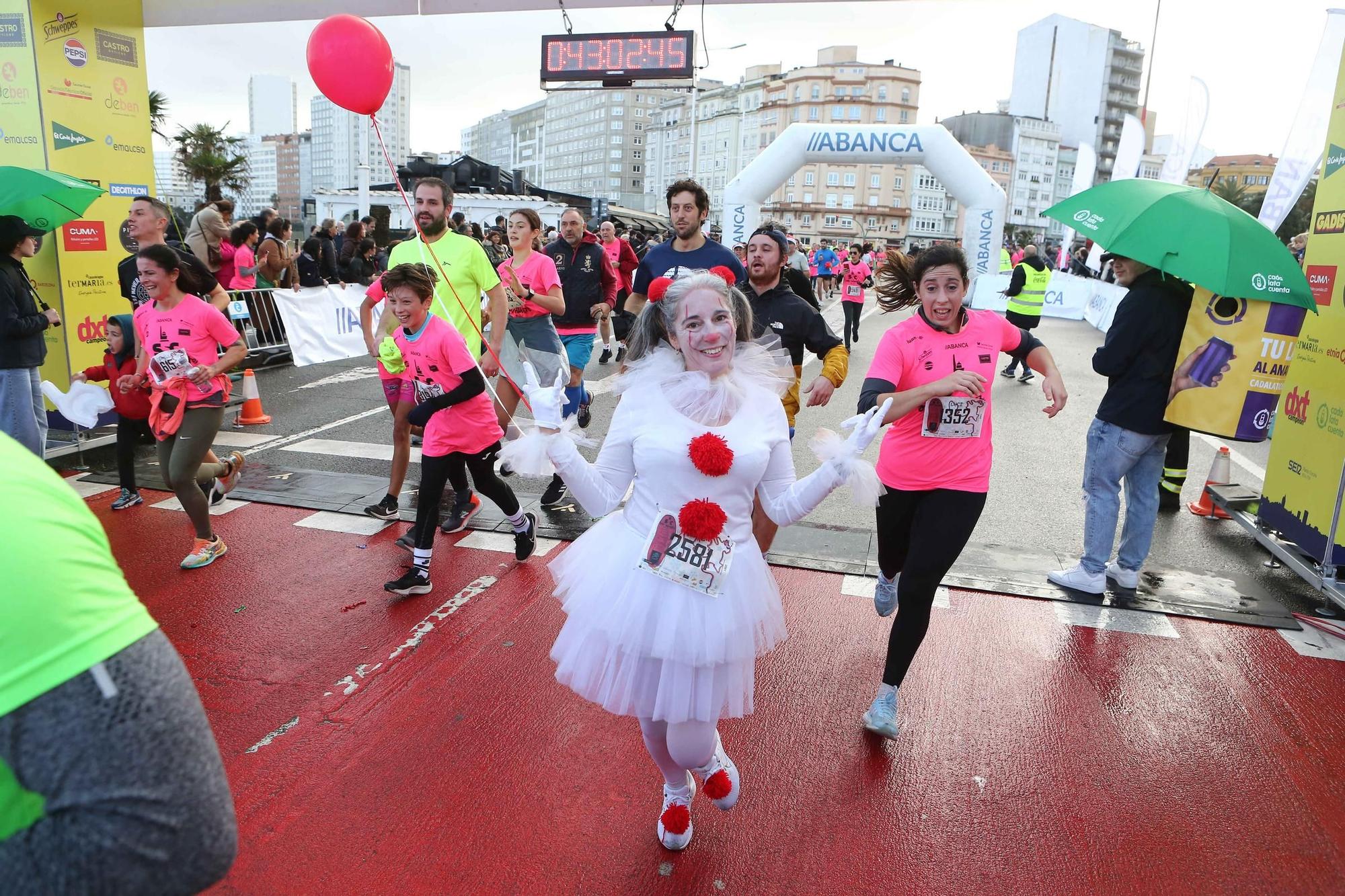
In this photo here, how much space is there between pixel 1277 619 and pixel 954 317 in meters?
2.83

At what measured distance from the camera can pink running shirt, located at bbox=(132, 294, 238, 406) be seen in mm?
4844

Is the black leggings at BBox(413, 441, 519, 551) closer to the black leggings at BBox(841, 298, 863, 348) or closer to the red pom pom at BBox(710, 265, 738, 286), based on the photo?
the red pom pom at BBox(710, 265, 738, 286)

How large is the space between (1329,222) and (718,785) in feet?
16.3

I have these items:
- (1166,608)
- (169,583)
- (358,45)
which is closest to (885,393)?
(1166,608)

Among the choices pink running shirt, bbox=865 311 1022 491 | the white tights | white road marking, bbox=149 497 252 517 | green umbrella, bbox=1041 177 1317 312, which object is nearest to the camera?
the white tights

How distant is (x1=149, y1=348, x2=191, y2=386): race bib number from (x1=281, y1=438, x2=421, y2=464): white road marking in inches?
98.1

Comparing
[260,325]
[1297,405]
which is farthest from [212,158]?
[1297,405]

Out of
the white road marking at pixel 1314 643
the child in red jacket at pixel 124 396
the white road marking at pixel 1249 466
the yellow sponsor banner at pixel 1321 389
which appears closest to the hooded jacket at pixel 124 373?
the child in red jacket at pixel 124 396

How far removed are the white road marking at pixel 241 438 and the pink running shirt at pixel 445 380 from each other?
144 inches

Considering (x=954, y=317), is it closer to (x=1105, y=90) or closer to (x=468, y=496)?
(x=468, y=496)

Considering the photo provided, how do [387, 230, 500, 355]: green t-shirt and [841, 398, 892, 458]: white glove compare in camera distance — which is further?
[387, 230, 500, 355]: green t-shirt

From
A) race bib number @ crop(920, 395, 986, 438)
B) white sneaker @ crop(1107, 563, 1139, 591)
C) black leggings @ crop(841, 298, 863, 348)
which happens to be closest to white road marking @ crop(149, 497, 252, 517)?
race bib number @ crop(920, 395, 986, 438)

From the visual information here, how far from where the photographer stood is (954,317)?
11.6ft

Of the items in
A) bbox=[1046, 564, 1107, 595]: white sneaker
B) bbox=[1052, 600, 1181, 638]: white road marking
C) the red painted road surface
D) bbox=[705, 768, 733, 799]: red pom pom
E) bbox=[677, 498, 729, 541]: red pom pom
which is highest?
bbox=[677, 498, 729, 541]: red pom pom
